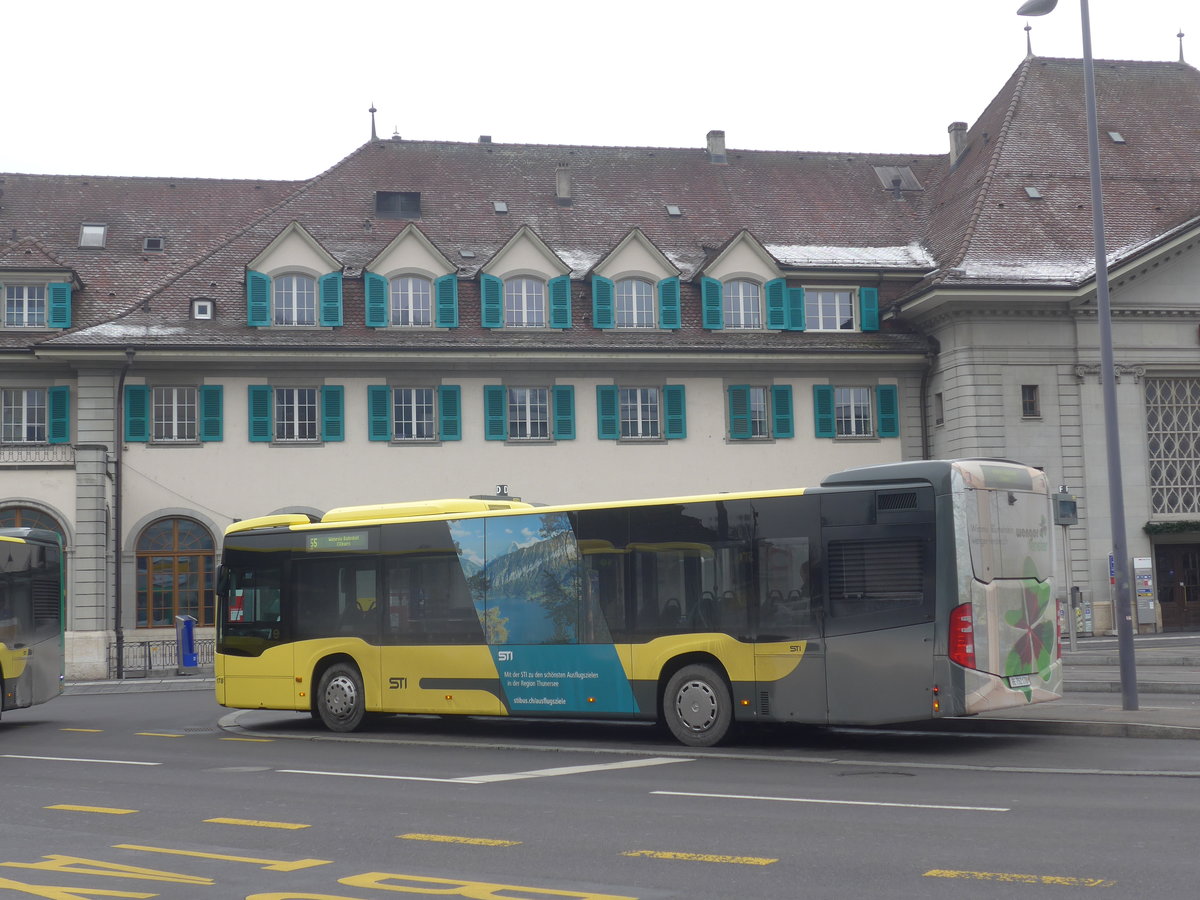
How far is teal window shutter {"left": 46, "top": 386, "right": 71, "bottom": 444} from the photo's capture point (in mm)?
37188

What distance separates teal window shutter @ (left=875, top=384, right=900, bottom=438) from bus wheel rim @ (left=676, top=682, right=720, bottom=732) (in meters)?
24.5

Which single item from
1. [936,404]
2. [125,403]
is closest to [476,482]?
[125,403]

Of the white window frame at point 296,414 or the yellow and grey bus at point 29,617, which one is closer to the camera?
the yellow and grey bus at point 29,617

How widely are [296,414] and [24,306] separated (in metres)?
7.55

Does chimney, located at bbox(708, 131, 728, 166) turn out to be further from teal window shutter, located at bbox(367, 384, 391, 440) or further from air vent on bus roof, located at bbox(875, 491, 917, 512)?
air vent on bus roof, located at bbox(875, 491, 917, 512)

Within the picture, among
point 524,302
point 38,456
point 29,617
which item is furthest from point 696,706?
point 38,456

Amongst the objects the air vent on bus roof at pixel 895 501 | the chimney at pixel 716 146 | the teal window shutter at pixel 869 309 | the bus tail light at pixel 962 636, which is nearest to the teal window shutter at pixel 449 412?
the teal window shutter at pixel 869 309

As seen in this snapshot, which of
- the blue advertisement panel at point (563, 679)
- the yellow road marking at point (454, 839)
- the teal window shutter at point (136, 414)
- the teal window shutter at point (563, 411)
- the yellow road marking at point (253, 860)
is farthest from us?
the teal window shutter at point (563, 411)

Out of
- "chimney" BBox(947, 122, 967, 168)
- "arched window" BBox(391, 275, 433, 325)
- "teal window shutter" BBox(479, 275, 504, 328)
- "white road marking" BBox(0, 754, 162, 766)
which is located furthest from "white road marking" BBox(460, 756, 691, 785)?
"chimney" BBox(947, 122, 967, 168)

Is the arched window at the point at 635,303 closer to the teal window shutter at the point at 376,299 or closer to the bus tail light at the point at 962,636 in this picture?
the teal window shutter at the point at 376,299

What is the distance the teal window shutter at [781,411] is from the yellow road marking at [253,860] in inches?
1195

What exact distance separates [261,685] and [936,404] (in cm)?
2394

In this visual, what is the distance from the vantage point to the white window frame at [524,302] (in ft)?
128

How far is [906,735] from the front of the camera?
701 inches
